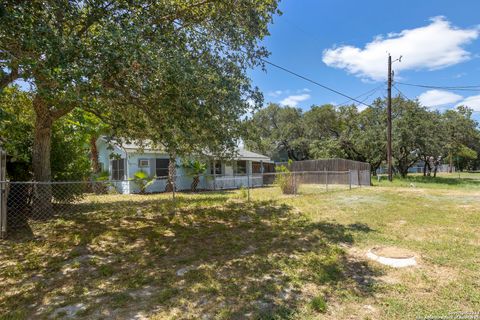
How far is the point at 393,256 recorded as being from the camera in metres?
5.08

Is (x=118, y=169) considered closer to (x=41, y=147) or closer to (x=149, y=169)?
(x=149, y=169)

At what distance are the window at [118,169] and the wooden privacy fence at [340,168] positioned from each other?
38.4 ft

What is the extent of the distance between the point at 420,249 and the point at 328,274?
91.4 inches

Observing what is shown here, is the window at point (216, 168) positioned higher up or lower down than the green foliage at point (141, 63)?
lower down

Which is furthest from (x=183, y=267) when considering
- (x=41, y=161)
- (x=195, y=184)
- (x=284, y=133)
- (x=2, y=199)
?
(x=284, y=133)

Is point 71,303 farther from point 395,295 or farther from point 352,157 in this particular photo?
point 352,157

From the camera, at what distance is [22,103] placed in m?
9.80

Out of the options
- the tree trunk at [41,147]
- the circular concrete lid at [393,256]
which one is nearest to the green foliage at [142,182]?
the tree trunk at [41,147]

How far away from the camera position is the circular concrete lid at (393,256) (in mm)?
4811

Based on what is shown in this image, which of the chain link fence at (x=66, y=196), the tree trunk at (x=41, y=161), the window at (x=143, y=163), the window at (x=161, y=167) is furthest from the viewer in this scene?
the window at (x=161, y=167)

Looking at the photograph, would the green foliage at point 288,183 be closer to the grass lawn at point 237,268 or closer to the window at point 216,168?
the grass lawn at point 237,268

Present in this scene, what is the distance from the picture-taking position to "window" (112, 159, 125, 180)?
16753 mm

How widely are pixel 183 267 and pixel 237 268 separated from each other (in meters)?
0.87

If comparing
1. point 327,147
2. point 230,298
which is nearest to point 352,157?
point 327,147
